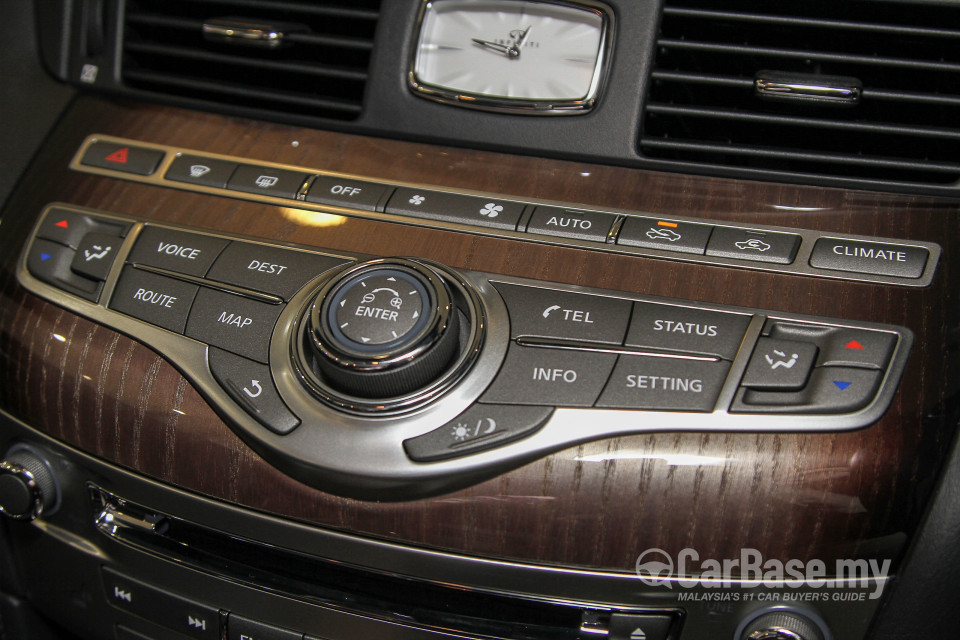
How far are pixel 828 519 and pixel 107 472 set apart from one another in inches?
22.9

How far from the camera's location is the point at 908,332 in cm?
57

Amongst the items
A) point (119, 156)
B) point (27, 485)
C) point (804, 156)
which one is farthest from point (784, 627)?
point (119, 156)

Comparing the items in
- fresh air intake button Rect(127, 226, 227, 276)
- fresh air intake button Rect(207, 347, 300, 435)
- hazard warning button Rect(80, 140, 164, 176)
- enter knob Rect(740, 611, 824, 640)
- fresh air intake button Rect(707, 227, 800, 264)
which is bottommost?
enter knob Rect(740, 611, 824, 640)

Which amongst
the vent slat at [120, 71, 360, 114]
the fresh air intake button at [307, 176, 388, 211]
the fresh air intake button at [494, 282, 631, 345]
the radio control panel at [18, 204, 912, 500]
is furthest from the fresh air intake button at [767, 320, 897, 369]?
the vent slat at [120, 71, 360, 114]

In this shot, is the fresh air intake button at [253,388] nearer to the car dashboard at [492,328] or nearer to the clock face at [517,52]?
the car dashboard at [492,328]

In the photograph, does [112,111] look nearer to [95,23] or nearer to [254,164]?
[95,23]

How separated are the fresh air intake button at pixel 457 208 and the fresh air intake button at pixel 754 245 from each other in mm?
172

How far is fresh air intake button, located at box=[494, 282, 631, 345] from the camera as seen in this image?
1.92 feet

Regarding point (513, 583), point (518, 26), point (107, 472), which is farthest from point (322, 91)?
point (513, 583)

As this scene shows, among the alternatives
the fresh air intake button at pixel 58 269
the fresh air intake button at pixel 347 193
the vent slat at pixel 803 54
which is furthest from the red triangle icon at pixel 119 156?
the vent slat at pixel 803 54

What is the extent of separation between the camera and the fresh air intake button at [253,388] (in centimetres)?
58

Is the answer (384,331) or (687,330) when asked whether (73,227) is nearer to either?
(384,331)

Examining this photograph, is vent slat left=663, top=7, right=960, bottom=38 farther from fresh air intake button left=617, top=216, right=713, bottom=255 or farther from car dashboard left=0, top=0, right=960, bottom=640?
fresh air intake button left=617, top=216, right=713, bottom=255

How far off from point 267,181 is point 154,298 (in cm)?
16
